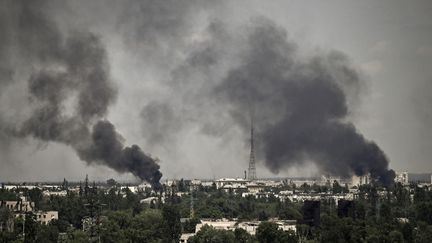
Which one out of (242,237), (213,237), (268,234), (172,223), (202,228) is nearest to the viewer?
(268,234)

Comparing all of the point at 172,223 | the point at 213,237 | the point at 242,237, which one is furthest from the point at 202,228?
the point at 242,237

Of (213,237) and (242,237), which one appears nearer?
(242,237)

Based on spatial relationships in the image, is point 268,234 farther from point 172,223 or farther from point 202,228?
point 172,223

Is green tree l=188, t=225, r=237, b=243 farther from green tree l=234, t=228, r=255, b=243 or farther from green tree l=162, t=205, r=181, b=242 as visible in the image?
green tree l=162, t=205, r=181, b=242

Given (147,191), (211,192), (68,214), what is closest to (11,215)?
(68,214)

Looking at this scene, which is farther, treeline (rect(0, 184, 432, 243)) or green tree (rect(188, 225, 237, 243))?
green tree (rect(188, 225, 237, 243))

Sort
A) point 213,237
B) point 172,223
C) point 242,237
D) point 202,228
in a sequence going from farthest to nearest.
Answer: point 172,223 < point 202,228 < point 213,237 < point 242,237

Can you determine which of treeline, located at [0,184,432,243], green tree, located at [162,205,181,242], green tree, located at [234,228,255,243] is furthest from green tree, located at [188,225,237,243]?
green tree, located at [162,205,181,242]

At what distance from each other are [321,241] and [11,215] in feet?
74.0

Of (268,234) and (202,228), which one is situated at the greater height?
(202,228)

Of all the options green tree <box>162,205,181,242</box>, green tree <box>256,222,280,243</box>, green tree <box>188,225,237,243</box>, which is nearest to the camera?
green tree <box>256,222,280,243</box>

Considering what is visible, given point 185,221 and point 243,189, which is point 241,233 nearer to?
point 185,221

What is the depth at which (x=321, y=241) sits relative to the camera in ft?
155

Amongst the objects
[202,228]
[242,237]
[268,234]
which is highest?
[202,228]
